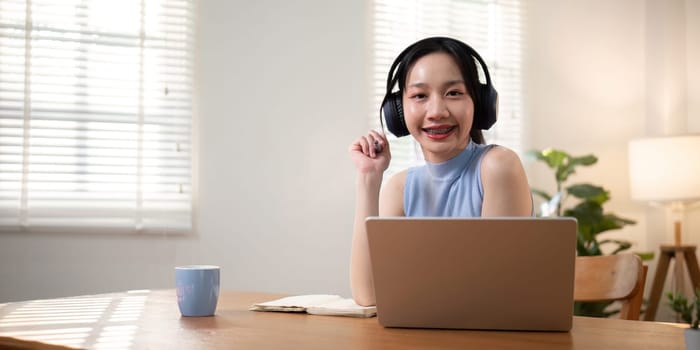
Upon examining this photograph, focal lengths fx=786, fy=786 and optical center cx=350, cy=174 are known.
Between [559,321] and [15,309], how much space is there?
1038mm

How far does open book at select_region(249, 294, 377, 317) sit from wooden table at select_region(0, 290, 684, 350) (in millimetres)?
25

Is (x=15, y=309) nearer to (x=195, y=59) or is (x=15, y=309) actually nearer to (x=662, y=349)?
(x=662, y=349)

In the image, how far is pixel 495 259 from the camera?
1.15m

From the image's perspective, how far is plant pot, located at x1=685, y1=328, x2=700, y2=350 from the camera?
0.89 m

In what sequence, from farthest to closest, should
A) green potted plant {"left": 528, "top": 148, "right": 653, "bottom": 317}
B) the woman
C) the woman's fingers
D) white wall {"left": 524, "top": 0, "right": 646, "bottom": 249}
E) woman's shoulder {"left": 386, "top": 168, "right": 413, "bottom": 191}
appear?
1. white wall {"left": 524, "top": 0, "right": 646, "bottom": 249}
2. green potted plant {"left": 528, "top": 148, "right": 653, "bottom": 317}
3. woman's shoulder {"left": 386, "top": 168, "right": 413, "bottom": 191}
4. the woman's fingers
5. the woman

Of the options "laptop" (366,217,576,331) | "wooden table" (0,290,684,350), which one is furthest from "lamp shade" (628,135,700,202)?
"laptop" (366,217,576,331)

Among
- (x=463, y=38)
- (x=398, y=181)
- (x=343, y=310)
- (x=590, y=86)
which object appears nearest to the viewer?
(x=343, y=310)

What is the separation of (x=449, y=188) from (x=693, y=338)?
35.6 inches

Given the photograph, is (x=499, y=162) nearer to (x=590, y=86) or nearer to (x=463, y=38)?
(x=463, y=38)

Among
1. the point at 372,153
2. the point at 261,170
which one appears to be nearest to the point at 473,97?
the point at 372,153

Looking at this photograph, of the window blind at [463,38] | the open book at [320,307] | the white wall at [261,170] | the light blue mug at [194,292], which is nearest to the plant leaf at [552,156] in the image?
the window blind at [463,38]

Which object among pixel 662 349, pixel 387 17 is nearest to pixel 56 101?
pixel 387 17

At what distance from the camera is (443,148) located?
5.54 feet

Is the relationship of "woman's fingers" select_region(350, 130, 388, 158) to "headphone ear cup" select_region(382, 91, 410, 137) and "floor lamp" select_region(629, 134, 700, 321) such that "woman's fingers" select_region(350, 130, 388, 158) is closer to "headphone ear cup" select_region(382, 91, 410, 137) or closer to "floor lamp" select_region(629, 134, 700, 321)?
"headphone ear cup" select_region(382, 91, 410, 137)
